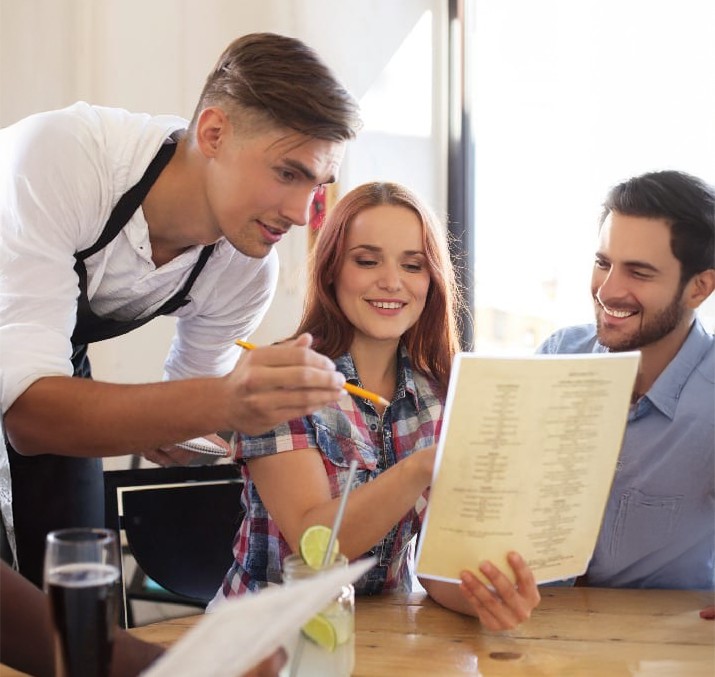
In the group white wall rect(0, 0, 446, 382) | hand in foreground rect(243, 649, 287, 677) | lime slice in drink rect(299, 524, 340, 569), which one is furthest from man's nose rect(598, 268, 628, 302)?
white wall rect(0, 0, 446, 382)

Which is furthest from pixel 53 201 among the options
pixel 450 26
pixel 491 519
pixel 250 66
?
pixel 450 26

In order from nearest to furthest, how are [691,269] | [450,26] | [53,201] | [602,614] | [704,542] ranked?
[602,614] < [53,201] < [704,542] < [691,269] < [450,26]

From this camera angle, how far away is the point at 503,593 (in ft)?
4.01

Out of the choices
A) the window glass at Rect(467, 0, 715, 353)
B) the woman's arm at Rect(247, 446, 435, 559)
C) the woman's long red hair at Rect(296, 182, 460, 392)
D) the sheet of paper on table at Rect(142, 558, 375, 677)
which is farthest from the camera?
the window glass at Rect(467, 0, 715, 353)

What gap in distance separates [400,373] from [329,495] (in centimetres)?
35

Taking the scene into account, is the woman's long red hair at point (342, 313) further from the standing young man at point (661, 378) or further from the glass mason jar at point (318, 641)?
the glass mason jar at point (318, 641)

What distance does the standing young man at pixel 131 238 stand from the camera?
4.70ft

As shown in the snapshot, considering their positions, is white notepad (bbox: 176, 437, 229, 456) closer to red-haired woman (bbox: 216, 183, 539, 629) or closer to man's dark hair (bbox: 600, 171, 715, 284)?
red-haired woman (bbox: 216, 183, 539, 629)

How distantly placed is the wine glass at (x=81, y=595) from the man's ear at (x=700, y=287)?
52.3 inches

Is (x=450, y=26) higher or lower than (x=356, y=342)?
higher

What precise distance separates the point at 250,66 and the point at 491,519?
0.91 metres

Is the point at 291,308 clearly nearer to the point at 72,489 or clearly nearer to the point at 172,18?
the point at 172,18

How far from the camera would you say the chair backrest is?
1864 mm

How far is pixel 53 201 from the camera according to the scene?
1598 millimetres
